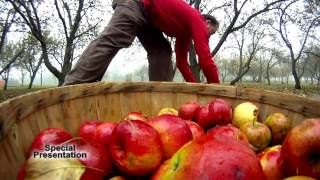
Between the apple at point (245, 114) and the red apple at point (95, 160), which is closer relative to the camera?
the red apple at point (95, 160)

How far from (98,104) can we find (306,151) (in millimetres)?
1510

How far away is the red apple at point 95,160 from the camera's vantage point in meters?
1.30

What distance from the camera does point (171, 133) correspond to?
149 cm

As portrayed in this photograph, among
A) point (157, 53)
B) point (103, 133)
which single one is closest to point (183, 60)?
point (157, 53)

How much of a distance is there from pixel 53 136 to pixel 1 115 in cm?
33

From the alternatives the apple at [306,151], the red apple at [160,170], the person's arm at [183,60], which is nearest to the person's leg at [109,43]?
the person's arm at [183,60]

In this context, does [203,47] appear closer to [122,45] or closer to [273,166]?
[122,45]

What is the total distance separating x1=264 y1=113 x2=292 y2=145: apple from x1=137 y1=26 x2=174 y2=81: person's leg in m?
2.46

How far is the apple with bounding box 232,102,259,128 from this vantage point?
2.17 metres

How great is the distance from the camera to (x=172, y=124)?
154 centimetres

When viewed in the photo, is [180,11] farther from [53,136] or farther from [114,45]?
[53,136]

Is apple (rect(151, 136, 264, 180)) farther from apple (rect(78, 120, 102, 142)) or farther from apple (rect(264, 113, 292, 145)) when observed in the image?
apple (rect(264, 113, 292, 145))

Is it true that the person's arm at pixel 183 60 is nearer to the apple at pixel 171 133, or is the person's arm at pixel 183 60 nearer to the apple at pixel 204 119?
the apple at pixel 204 119

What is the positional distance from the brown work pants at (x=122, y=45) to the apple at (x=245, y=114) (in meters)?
1.69
